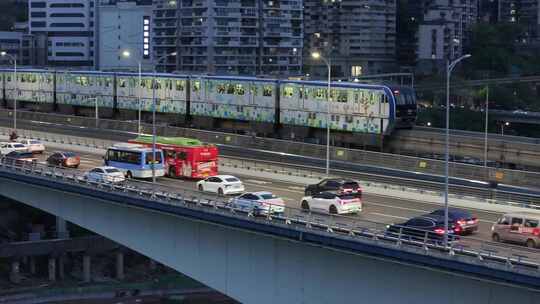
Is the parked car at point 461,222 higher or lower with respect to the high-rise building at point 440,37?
lower

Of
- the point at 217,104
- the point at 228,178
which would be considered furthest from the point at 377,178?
the point at 217,104

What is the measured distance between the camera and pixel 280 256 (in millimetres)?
28578

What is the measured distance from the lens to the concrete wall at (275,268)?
24.1 meters

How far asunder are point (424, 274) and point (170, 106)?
4929cm

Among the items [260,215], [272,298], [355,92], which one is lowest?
[272,298]

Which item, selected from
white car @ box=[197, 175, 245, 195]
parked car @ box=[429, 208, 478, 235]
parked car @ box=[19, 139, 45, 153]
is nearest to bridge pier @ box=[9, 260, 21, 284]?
parked car @ box=[19, 139, 45, 153]

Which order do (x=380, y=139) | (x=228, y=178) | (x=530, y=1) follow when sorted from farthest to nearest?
(x=530, y=1), (x=380, y=139), (x=228, y=178)

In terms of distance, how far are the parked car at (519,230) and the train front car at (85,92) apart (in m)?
53.4

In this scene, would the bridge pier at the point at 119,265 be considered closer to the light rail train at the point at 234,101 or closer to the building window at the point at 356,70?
the light rail train at the point at 234,101

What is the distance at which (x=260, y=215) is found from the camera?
30.0 m

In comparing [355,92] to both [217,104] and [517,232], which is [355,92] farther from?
[517,232]

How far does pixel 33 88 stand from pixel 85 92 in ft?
25.4

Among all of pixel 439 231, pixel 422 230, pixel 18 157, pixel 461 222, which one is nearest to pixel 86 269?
pixel 18 157

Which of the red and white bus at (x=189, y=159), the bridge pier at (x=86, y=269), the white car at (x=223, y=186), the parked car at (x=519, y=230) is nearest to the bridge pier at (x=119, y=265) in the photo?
the bridge pier at (x=86, y=269)
